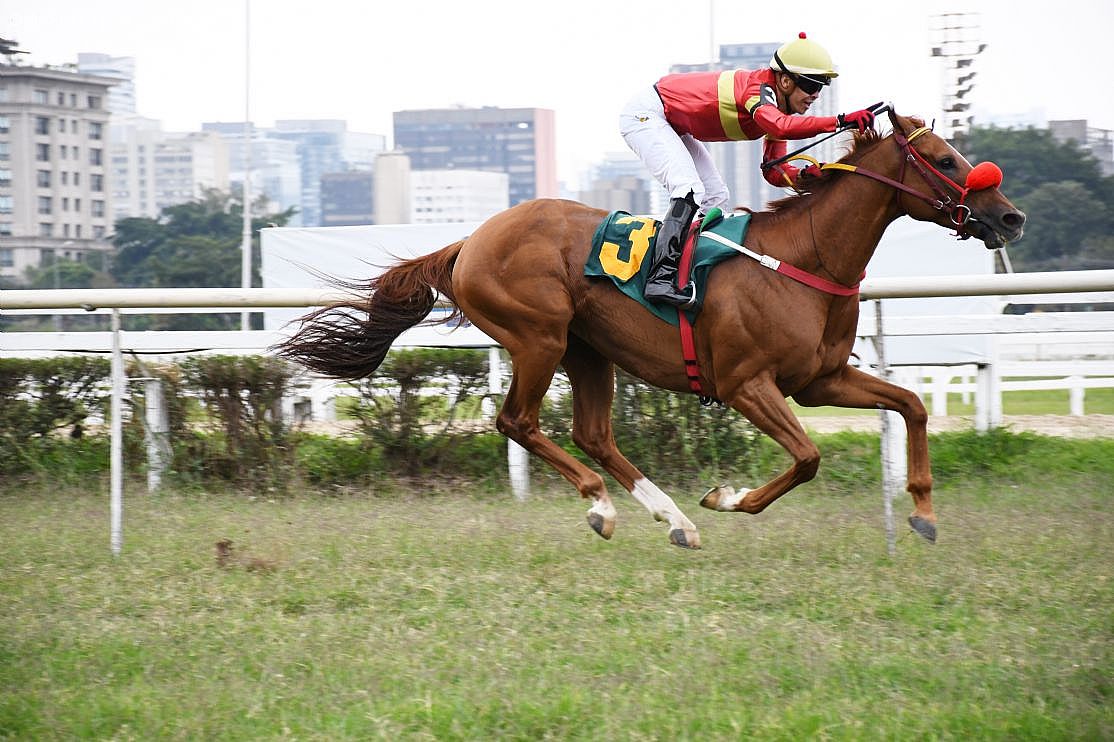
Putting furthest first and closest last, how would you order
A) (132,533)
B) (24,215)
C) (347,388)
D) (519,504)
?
(24,215) → (347,388) → (519,504) → (132,533)

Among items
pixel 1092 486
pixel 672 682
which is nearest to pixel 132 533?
pixel 672 682

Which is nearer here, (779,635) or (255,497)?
(779,635)

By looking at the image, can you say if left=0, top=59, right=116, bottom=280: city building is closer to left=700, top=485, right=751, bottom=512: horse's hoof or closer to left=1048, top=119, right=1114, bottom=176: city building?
left=1048, top=119, right=1114, bottom=176: city building

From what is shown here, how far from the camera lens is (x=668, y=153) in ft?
17.3

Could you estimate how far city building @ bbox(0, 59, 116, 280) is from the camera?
3466cm

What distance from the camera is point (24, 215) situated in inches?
1500

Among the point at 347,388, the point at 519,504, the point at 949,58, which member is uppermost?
the point at 949,58

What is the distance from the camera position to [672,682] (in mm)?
3373

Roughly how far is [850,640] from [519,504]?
9.76ft

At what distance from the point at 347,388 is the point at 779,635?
3914 mm

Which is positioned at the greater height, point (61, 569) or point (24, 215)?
point (24, 215)

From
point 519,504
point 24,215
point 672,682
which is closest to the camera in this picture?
point 672,682

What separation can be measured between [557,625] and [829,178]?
2.22m

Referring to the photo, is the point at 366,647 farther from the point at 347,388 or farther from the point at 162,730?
the point at 347,388
